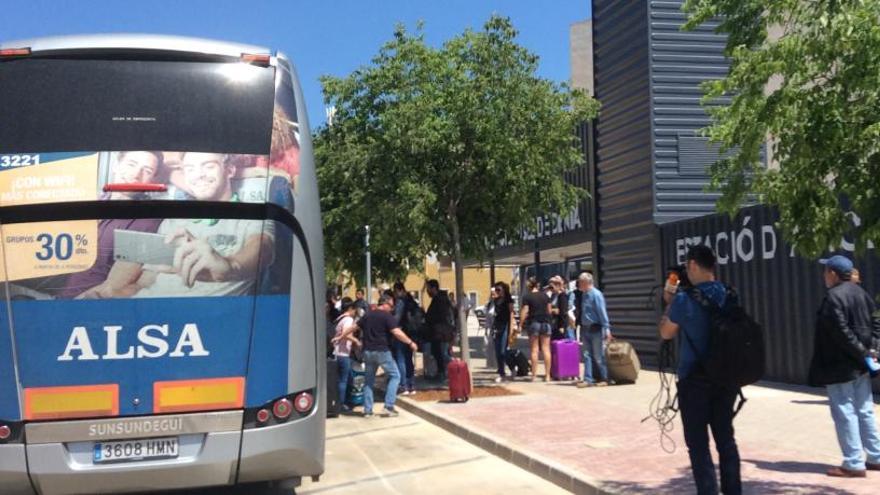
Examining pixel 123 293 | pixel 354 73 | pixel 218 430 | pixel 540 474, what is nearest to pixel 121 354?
pixel 123 293

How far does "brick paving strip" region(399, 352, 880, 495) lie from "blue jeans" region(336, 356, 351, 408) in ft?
3.40

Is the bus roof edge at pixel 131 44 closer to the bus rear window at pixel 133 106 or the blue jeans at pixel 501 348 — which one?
the bus rear window at pixel 133 106


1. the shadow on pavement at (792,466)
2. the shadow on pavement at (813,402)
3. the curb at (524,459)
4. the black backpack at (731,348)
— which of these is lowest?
the curb at (524,459)

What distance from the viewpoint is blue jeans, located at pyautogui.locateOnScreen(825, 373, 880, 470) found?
7164mm

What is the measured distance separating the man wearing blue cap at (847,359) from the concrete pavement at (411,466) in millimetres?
2427

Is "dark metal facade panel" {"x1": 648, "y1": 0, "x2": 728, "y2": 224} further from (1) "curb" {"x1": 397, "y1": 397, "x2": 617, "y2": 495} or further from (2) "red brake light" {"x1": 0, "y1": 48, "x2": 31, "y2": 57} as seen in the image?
(2) "red brake light" {"x1": 0, "y1": 48, "x2": 31, "y2": 57}

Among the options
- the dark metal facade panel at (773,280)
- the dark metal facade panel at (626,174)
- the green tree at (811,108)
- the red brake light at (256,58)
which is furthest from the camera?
the dark metal facade panel at (626,174)

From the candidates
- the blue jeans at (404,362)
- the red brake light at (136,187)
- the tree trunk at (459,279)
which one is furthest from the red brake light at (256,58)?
the blue jeans at (404,362)

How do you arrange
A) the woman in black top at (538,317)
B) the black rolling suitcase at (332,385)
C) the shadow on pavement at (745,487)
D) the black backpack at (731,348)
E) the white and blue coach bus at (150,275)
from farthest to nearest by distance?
the woman in black top at (538,317) < the black rolling suitcase at (332,385) < the shadow on pavement at (745,487) < the white and blue coach bus at (150,275) < the black backpack at (731,348)

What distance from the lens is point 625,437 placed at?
32.1 feet

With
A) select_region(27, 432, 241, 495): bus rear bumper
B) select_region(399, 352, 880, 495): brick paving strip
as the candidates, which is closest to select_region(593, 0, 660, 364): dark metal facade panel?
select_region(399, 352, 880, 495): brick paving strip

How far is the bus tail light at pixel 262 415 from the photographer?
598 centimetres

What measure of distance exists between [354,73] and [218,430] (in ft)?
32.7

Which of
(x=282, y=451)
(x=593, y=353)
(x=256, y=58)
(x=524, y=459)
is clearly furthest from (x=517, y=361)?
(x=256, y=58)
